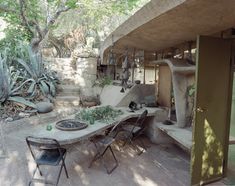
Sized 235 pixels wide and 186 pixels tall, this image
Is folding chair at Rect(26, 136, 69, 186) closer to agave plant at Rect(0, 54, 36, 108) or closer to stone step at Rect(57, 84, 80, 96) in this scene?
agave plant at Rect(0, 54, 36, 108)

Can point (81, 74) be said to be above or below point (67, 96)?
above

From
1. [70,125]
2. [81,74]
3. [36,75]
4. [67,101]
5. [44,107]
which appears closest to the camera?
[70,125]

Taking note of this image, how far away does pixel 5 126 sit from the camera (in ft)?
17.8

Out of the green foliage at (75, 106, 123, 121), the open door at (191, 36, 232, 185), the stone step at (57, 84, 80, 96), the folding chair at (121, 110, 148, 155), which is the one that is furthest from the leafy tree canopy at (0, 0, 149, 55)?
the open door at (191, 36, 232, 185)

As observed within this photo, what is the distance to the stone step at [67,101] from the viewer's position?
741cm

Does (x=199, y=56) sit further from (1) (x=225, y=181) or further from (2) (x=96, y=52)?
(2) (x=96, y=52)

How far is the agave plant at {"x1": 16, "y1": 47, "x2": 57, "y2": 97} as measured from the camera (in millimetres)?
7230

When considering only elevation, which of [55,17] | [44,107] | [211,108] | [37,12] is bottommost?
[44,107]

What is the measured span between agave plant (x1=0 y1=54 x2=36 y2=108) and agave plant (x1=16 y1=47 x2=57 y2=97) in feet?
1.38

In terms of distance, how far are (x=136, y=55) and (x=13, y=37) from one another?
5.29 meters

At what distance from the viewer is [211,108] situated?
10.9ft

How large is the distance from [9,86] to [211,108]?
4867 mm

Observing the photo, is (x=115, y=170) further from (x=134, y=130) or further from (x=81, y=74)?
(x=81, y=74)

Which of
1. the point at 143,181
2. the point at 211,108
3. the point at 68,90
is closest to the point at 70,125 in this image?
the point at 143,181
